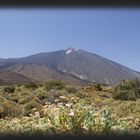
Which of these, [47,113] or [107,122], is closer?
[107,122]

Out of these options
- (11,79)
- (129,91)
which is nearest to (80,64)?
(11,79)

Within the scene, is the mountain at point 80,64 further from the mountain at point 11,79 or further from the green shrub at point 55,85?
the green shrub at point 55,85

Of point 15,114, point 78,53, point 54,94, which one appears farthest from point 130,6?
point 78,53

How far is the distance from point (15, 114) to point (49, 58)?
11935cm

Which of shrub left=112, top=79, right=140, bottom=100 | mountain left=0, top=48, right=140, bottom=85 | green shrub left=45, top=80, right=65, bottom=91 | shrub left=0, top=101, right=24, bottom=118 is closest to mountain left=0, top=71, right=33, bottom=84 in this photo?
green shrub left=45, top=80, right=65, bottom=91

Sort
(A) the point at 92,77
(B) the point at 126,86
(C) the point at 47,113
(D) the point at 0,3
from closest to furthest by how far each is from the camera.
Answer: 1. (D) the point at 0,3
2. (C) the point at 47,113
3. (B) the point at 126,86
4. (A) the point at 92,77

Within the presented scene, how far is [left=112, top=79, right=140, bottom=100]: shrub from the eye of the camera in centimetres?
1570

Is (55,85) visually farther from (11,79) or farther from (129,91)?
(11,79)

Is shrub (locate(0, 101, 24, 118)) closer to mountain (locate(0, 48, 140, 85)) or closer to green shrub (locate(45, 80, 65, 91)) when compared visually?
green shrub (locate(45, 80, 65, 91))

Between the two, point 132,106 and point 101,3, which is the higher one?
point 101,3

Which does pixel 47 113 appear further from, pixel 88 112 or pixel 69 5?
pixel 69 5

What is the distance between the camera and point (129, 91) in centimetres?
1619

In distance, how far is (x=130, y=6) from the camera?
6.18ft

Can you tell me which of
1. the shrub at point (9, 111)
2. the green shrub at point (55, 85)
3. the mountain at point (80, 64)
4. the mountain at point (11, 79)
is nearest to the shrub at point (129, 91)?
the green shrub at point (55, 85)
